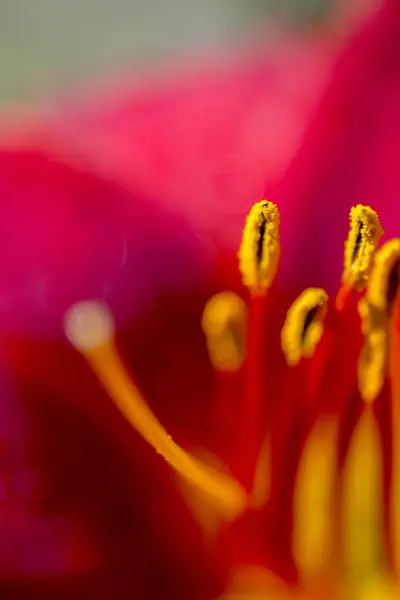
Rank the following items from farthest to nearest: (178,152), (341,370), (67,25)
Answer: (67,25), (178,152), (341,370)

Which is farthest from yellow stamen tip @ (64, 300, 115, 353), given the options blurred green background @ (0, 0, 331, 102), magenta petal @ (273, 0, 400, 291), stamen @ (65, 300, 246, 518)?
blurred green background @ (0, 0, 331, 102)

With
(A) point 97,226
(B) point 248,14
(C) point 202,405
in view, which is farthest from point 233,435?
(B) point 248,14

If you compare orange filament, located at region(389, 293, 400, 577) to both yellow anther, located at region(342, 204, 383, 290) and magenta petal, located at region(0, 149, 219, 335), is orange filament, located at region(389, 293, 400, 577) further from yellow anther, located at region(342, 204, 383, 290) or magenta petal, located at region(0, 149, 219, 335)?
magenta petal, located at region(0, 149, 219, 335)

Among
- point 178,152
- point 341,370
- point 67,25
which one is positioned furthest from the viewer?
point 67,25

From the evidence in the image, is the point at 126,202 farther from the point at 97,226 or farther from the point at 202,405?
the point at 202,405

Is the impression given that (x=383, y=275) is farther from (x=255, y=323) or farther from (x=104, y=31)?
(x=104, y=31)

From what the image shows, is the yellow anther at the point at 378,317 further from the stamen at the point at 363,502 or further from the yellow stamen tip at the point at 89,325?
the yellow stamen tip at the point at 89,325

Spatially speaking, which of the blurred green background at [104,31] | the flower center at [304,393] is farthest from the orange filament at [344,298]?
the blurred green background at [104,31]
